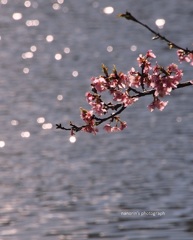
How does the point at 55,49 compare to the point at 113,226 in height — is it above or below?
above

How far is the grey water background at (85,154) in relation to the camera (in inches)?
795

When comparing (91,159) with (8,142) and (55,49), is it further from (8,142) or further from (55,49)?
(55,49)

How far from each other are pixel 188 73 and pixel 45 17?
1999 centimetres

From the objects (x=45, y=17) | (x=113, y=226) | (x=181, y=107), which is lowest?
(x=113, y=226)

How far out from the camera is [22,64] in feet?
127

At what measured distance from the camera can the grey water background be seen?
2019cm

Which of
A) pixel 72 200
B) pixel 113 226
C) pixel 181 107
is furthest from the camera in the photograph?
pixel 181 107

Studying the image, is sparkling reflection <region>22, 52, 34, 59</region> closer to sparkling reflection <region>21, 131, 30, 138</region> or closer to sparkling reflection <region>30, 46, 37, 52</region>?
sparkling reflection <region>30, 46, 37, 52</region>

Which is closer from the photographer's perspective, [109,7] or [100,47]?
[100,47]

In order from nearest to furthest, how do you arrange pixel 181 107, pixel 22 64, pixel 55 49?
1. pixel 181 107
2. pixel 22 64
3. pixel 55 49

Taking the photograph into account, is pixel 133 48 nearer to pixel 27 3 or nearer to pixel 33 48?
pixel 33 48

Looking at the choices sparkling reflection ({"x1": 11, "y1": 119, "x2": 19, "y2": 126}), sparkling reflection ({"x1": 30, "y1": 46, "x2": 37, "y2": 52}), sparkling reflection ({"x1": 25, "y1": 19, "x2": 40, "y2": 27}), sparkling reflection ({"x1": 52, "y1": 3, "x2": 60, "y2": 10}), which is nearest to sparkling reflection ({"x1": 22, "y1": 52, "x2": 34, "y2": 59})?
sparkling reflection ({"x1": 30, "y1": 46, "x2": 37, "y2": 52})

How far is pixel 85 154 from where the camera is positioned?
25.4 meters

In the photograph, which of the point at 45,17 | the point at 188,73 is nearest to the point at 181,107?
the point at 188,73
